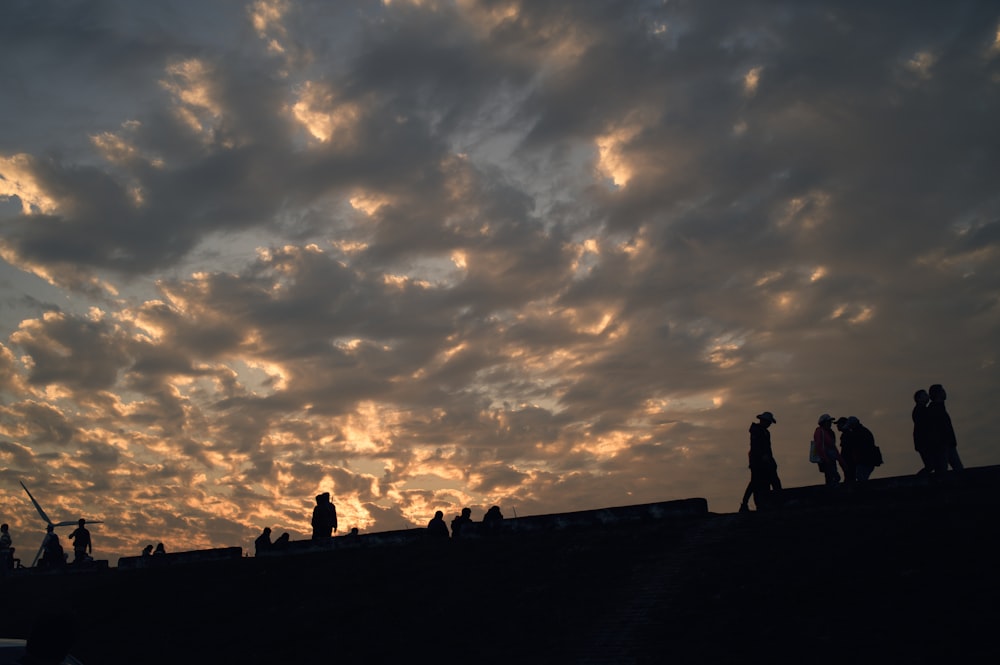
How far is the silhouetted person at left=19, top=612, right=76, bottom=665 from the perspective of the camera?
5945mm

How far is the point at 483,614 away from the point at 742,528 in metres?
5.32

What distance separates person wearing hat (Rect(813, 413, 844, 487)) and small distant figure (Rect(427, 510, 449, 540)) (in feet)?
32.0

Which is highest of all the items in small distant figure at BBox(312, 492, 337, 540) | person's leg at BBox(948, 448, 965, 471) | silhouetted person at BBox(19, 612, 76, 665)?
small distant figure at BBox(312, 492, 337, 540)

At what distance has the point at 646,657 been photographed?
12.8m

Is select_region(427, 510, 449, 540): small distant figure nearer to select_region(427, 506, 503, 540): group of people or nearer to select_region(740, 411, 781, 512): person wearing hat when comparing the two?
select_region(427, 506, 503, 540): group of people

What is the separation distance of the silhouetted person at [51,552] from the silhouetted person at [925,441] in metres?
29.6


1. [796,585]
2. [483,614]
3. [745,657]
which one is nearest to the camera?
[745,657]

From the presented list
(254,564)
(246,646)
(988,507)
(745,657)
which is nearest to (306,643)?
(246,646)

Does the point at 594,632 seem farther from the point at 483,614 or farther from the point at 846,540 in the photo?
the point at 846,540

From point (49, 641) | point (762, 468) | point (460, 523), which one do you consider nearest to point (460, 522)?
point (460, 523)

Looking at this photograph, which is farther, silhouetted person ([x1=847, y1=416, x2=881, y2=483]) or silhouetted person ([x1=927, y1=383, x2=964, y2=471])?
silhouetted person ([x1=847, y1=416, x2=881, y2=483])

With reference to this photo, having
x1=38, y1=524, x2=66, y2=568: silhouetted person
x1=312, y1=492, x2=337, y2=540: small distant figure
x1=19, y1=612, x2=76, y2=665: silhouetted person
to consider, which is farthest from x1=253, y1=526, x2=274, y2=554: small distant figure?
x1=19, y1=612, x2=76, y2=665: silhouetted person

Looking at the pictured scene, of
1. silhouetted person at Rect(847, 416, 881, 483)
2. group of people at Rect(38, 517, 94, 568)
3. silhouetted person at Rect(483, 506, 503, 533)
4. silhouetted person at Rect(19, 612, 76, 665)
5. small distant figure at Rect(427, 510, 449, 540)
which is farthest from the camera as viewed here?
group of people at Rect(38, 517, 94, 568)

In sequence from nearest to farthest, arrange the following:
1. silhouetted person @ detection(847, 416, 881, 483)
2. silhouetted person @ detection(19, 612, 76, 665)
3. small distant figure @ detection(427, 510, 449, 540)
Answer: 1. silhouetted person @ detection(19, 612, 76, 665)
2. silhouetted person @ detection(847, 416, 881, 483)
3. small distant figure @ detection(427, 510, 449, 540)
